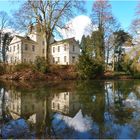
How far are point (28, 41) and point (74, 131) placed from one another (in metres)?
47.4

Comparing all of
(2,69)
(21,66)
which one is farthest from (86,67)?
(2,69)

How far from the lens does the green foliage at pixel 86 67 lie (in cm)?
3002

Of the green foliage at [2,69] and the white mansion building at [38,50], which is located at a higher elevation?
the white mansion building at [38,50]

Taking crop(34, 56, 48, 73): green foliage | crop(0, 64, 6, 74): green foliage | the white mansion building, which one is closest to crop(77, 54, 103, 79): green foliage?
crop(34, 56, 48, 73): green foliage

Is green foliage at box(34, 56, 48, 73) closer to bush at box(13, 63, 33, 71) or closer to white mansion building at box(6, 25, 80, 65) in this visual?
bush at box(13, 63, 33, 71)

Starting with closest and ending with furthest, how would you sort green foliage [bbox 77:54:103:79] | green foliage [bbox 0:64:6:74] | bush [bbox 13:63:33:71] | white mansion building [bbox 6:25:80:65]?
green foliage [bbox 77:54:103:79]
bush [bbox 13:63:33:71]
green foliage [bbox 0:64:6:74]
white mansion building [bbox 6:25:80:65]

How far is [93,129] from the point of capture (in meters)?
6.22

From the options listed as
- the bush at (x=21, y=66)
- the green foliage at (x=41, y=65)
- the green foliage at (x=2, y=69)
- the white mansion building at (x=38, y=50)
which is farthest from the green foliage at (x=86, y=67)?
the white mansion building at (x=38, y=50)

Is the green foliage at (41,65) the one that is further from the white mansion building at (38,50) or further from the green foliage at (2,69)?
the white mansion building at (38,50)

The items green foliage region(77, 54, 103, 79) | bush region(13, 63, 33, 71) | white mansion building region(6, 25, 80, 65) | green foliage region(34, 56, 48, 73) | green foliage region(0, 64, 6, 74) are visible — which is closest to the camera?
green foliage region(77, 54, 103, 79)

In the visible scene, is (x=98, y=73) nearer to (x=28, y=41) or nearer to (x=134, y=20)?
(x=134, y=20)

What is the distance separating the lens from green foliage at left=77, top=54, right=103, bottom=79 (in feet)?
98.5

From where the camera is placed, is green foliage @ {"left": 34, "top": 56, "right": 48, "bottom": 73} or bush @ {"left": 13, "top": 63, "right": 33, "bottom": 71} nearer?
green foliage @ {"left": 34, "top": 56, "right": 48, "bottom": 73}

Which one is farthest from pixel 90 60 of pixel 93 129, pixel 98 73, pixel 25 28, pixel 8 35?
pixel 8 35
